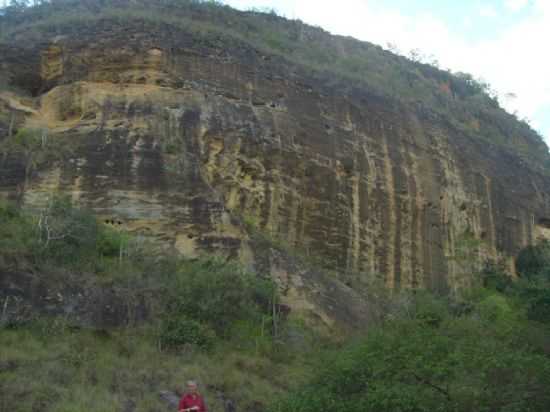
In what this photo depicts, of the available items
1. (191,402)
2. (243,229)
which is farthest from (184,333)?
(191,402)

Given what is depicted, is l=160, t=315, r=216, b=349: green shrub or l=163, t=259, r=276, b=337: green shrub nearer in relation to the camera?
l=160, t=315, r=216, b=349: green shrub

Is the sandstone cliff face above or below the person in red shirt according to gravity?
above

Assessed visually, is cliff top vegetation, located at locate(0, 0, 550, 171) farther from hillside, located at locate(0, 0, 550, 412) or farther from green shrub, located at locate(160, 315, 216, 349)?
green shrub, located at locate(160, 315, 216, 349)

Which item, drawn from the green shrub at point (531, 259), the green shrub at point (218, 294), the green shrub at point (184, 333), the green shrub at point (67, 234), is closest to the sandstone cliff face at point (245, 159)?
the green shrub at point (531, 259)

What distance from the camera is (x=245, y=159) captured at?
67.2ft

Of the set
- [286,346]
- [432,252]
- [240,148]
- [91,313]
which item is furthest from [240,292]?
[432,252]

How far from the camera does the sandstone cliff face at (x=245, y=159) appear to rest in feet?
59.5

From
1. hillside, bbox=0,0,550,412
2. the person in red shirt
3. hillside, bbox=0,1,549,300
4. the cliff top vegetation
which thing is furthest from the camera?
the cliff top vegetation

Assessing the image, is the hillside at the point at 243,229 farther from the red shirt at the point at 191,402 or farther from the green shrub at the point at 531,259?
the red shirt at the point at 191,402

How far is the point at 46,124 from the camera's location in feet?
65.6

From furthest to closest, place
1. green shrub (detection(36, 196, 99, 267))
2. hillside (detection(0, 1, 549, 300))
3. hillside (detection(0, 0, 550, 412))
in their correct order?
hillside (detection(0, 1, 549, 300))
green shrub (detection(36, 196, 99, 267))
hillside (detection(0, 0, 550, 412))

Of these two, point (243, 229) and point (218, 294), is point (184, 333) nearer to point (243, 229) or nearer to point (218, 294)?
point (218, 294)

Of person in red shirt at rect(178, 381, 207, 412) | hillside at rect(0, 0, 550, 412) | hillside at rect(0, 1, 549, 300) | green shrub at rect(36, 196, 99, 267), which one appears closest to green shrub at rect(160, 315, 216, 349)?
hillside at rect(0, 0, 550, 412)

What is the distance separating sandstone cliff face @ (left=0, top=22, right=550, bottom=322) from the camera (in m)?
18.1
